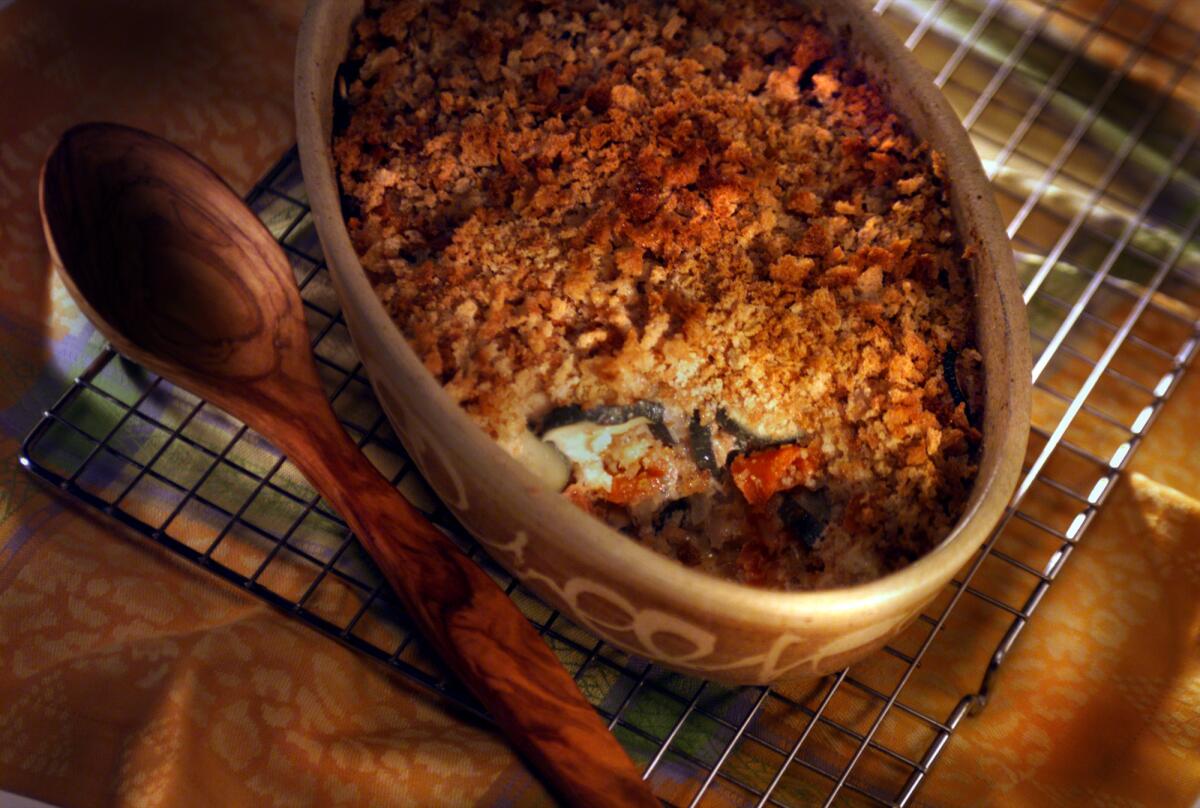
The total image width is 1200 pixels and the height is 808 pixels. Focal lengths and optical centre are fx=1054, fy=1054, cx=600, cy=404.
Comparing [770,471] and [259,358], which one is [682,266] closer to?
[770,471]

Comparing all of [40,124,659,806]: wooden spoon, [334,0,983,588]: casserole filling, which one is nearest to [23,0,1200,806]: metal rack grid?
[40,124,659,806]: wooden spoon

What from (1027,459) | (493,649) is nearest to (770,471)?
(493,649)

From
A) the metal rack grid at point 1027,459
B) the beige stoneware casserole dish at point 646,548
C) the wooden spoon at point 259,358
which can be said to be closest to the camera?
the beige stoneware casserole dish at point 646,548

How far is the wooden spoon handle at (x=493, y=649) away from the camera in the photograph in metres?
0.78

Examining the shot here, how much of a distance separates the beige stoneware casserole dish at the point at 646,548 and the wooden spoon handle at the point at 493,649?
0.03 m

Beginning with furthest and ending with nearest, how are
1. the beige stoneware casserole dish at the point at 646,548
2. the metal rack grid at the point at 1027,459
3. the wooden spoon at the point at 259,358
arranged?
the metal rack grid at the point at 1027,459, the wooden spoon at the point at 259,358, the beige stoneware casserole dish at the point at 646,548

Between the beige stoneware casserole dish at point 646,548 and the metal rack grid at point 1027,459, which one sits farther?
the metal rack grid at point 1027,459

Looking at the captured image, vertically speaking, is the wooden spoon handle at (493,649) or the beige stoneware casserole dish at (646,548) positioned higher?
the beige stoneware casserole dish at (646,548)

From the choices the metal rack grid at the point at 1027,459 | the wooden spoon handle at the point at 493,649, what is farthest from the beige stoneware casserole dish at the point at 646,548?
the metal rack grid at the point at 1027,459

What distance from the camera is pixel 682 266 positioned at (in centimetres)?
86

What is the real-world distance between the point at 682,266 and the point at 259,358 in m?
0.38

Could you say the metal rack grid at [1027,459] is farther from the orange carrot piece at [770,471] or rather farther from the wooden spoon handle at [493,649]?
the orange carrot piece at [770,471]

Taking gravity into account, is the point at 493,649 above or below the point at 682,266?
below

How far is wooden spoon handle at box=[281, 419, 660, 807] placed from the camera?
0.78m
